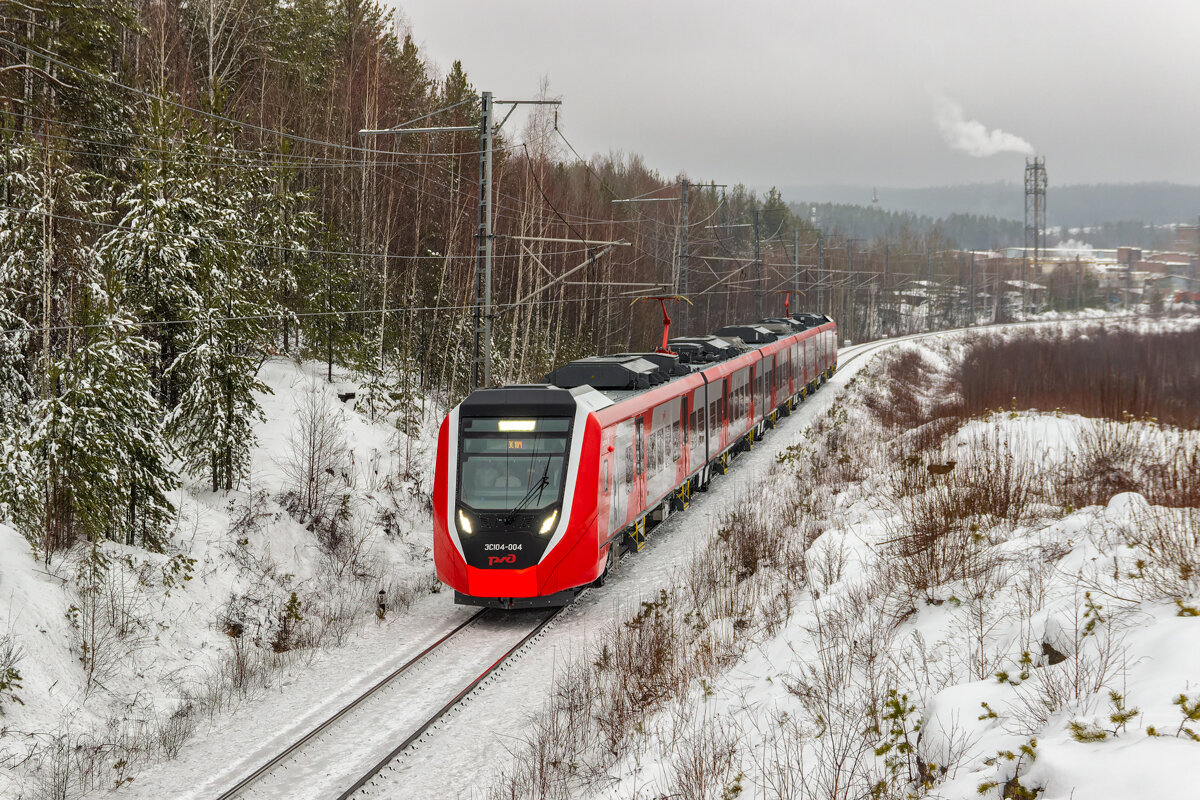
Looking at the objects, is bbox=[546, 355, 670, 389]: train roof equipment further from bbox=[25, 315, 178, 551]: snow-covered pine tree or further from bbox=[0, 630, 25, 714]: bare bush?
bbox=[0, 630, 25, 714]: bare bush

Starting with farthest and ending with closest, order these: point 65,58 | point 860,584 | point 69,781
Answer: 1. point 65,58
2. point 860,584
3. point 69,781

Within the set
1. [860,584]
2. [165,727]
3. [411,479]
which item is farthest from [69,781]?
[411,479]

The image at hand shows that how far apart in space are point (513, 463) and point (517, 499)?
0.51 meters

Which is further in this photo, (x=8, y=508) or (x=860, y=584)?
(x=8, y=508)

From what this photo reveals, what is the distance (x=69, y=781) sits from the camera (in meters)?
8.56

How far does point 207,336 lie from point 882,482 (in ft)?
37.6

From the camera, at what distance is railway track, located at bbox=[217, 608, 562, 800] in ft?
27.4

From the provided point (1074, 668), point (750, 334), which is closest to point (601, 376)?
point (1074, 668)

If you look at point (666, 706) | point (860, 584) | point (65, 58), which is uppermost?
point (65, 58)

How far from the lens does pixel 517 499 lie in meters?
12.5

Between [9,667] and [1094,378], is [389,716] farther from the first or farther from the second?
[1094,378]

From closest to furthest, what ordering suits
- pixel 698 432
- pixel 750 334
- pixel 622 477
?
pixel 622 477
pixel 698 432
pixel 750 334

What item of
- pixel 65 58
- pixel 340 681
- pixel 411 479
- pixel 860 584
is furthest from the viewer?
pixel 411 479

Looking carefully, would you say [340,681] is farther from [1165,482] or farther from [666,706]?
[1165,482]
